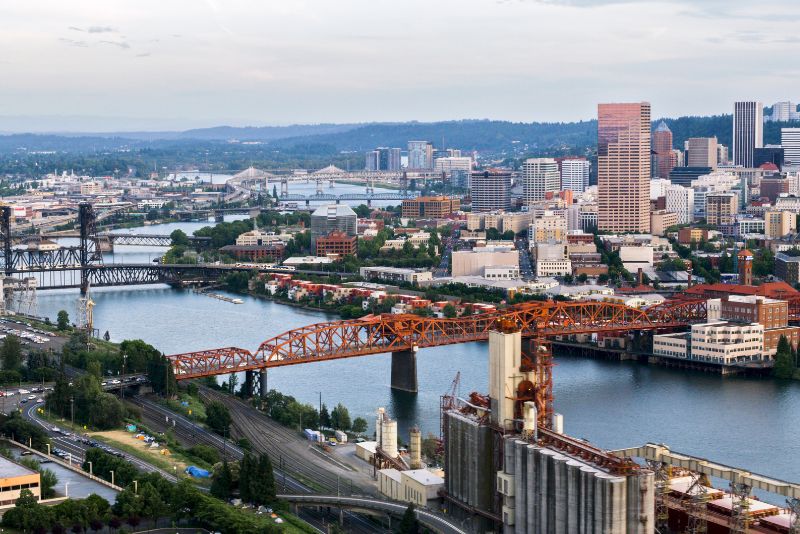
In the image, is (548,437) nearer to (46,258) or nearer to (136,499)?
(136,499)

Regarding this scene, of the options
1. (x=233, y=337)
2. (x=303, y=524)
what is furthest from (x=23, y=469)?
(x=233, y=337)

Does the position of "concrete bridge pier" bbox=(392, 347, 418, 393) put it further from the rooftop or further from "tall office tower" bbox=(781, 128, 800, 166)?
"tall office tower" bbox=(781, 128, 800, 166)

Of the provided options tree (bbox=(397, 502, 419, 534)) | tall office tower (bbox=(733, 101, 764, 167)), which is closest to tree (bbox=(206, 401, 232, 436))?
tree (bbox=(397, 502, 419, 534))

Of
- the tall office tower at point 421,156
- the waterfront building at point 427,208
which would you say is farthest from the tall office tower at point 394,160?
the waterfront building at point 427,208

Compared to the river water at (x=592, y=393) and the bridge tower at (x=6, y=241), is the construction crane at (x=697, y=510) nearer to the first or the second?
the river water at (x=592, y=393)

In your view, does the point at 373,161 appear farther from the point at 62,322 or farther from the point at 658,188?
the point at 62,322

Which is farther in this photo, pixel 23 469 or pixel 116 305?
pixel 116 305
